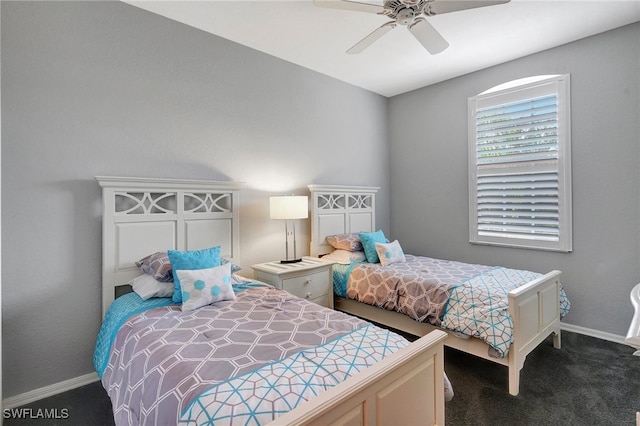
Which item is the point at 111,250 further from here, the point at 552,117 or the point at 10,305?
the point at 552,117

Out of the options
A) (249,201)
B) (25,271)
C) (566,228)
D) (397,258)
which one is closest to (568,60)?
(566,228)

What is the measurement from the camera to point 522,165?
339 cm

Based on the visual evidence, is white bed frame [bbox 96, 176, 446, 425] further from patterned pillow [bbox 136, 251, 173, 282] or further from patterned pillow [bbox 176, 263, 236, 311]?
patterned pillow [bbox 176, 263, 236, 311]

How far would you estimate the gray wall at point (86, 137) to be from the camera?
2.02 metres

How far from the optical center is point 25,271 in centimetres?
204

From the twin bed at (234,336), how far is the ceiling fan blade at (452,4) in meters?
1.80

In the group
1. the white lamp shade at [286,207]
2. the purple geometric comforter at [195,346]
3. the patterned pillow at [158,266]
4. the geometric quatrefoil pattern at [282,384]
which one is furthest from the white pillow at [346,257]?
the geometric quatrefoil pattern at [282,384]

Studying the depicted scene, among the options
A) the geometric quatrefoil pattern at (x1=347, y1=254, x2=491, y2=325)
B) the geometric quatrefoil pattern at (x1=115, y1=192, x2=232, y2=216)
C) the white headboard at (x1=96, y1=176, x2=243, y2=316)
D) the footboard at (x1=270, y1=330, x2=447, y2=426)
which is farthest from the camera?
the geometric quatrefoil pattern at (x1=347, y1=254, x2=491, y2=325)

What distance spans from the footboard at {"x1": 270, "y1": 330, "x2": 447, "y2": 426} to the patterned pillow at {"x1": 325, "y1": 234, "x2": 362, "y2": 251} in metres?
1.98

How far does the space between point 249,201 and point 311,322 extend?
69.1 inches

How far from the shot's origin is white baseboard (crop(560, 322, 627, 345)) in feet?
Result: 9.35

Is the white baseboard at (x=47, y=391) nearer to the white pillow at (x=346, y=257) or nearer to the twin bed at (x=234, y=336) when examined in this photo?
the twin bed at (x=234, y=336)

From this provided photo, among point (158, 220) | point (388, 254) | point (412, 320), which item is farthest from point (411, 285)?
point (158, 220)

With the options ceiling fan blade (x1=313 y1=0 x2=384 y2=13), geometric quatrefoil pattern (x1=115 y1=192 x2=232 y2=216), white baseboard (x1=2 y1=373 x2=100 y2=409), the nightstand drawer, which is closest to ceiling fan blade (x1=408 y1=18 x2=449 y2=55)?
ceiling fan blade (x1=313 y1=0 x2=384 y2=13)
